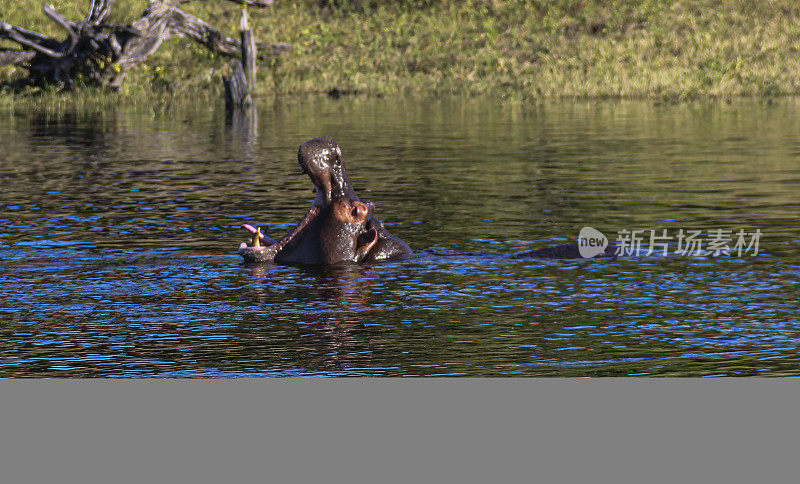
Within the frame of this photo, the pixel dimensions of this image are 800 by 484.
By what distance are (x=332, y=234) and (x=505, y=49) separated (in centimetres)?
3389

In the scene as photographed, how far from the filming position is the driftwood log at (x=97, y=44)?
41375 millimetres

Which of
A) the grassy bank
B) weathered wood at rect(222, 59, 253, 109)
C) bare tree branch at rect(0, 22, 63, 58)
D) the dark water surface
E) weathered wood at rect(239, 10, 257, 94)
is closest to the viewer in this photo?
the dark water surface

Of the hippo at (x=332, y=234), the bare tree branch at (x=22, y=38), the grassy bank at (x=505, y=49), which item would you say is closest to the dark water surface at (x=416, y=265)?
the hippo at (x=332, y=234)

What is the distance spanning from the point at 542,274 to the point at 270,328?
347 cm

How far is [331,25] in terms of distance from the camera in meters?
50.6

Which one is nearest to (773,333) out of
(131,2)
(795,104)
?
(795,104)

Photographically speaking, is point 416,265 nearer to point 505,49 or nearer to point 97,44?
point 97,44

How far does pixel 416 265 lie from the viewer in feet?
47.8

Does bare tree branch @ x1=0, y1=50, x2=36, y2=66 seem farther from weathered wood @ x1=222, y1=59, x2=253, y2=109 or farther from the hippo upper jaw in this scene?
the hippo upper jaw

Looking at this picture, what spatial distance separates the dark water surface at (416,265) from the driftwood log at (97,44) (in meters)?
10.8

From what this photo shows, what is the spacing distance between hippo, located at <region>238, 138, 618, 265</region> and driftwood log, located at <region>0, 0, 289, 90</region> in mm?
27893

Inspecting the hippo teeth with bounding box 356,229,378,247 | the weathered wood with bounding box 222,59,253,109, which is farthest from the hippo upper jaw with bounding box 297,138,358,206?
the weathered wood with bounding box 222,59,253,109

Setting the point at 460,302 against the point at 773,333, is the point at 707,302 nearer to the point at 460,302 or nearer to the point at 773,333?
the point at 773,333

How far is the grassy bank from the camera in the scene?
43375mm
